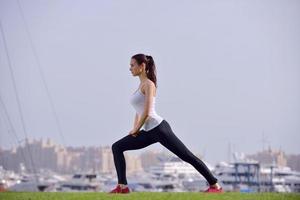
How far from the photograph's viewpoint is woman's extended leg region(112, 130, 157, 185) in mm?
10820

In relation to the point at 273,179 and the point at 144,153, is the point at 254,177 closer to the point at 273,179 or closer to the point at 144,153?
the point at 273,179

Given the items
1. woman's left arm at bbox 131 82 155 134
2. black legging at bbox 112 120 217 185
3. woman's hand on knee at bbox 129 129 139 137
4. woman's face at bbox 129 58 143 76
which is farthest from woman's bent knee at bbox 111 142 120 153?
woman's face at bbox 129 58 143 76

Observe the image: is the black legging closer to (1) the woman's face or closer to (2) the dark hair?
(2) the dark hair

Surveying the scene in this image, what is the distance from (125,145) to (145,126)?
0.39m

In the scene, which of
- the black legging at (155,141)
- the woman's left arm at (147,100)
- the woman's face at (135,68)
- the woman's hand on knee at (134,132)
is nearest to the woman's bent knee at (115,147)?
the black legging at (155,141)

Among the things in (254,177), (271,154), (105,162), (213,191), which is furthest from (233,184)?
(213,191)

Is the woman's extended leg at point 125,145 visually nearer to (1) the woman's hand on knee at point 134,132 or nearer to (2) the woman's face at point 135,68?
(1) the woman's hand on knee at point 134,132

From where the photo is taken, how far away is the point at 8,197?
10.3 metres

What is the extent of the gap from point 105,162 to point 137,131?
509 feet

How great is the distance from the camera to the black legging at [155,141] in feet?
35.2

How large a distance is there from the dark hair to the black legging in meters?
0.62

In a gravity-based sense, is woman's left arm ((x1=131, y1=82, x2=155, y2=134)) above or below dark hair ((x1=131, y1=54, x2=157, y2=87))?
below

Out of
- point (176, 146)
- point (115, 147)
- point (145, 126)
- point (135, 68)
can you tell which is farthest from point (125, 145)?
point (135, 68)

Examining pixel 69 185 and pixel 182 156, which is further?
pixel 69 185
